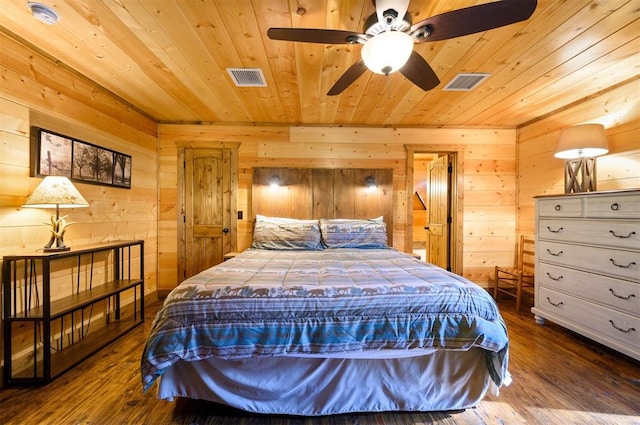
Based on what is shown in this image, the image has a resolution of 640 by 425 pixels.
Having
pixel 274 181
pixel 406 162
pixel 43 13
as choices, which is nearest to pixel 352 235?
pixel 274 181

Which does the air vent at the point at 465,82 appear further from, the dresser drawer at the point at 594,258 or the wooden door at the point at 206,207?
the wooden door at the point at 206,207

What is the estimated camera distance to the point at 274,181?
3699 millimetres

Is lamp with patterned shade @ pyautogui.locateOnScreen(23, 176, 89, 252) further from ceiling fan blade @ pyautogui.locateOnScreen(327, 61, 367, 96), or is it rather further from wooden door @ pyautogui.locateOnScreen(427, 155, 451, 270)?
wooden door @ pyautogui.locateOnScreen(427, 155, 451, 270)

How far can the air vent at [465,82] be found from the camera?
2469 millimetres

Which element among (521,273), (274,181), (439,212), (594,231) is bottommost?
(521,273)

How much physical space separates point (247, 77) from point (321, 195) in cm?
171

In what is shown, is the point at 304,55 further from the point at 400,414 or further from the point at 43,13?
the point at 400,414

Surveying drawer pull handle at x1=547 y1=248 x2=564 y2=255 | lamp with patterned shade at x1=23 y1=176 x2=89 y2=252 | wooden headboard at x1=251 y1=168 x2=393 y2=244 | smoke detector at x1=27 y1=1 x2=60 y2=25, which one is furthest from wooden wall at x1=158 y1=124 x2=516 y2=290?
smoke detector at x1=27 y1=1 x2=60 y2=25

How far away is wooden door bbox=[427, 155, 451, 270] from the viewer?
13.0 ft

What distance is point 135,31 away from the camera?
1.86 meters

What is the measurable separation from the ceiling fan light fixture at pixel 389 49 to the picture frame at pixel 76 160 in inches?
97.0

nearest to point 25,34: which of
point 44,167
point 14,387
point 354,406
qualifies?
point 44,167

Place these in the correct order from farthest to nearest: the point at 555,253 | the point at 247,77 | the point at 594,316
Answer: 1. the point at 555,253
2. the point at 247,77
3. the point at 594,316

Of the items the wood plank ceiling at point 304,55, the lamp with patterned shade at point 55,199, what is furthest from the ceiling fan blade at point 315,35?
the lamp with patterned shade at point 55,199
